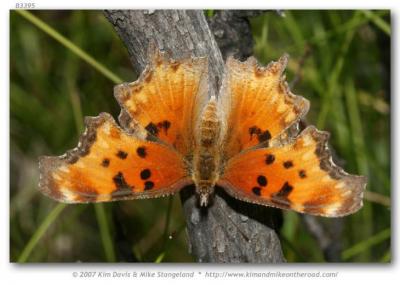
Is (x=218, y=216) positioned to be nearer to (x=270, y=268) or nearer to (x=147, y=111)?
(x=270, y=268)

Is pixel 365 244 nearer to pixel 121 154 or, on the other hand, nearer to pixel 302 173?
pixel 302 173

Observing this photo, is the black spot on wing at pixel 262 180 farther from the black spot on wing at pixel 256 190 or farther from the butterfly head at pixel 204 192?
the butterfly head at pixel 204 192

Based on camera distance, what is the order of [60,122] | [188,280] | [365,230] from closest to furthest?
[188,280], [365,230], [60,122]

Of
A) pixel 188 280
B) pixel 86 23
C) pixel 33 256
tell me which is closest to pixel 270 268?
pixel 188 280

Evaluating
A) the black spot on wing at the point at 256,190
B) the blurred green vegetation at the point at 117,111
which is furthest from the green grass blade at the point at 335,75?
the black spot on wing at the point at 256,190

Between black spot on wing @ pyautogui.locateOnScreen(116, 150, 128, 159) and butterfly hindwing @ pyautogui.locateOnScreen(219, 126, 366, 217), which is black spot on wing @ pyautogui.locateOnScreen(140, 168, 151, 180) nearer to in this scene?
black spot on wing @ pyautogui.locateOnScreen(116, 150, 128, 159)

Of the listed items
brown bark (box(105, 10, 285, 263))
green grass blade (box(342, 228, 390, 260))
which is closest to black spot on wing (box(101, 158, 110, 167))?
brown bark (box(105, 10, 285, 263))
